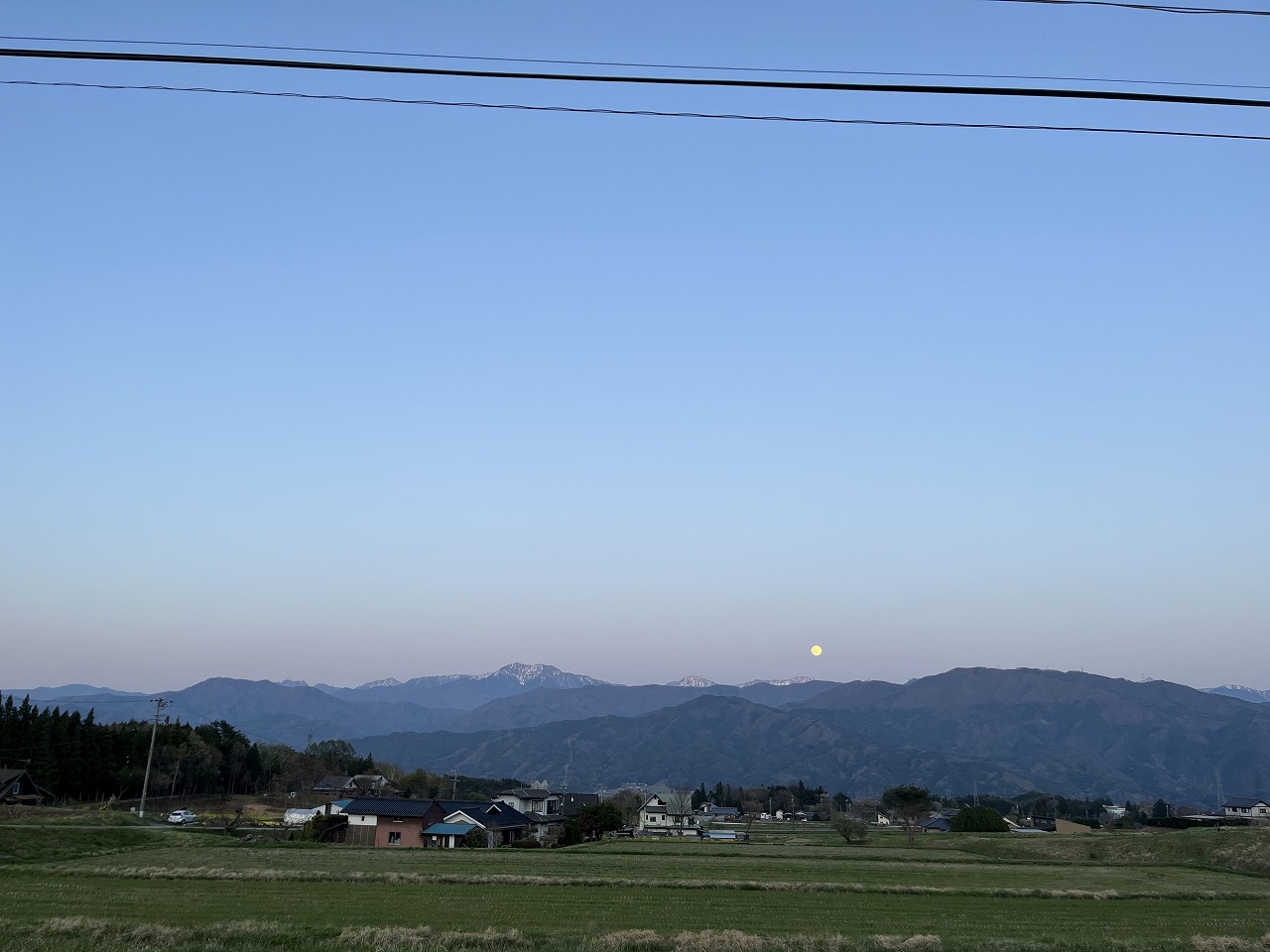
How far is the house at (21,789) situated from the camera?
87.8 meters

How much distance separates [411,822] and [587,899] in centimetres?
5632

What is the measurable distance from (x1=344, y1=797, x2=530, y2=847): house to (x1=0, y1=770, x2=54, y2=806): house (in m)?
32.0

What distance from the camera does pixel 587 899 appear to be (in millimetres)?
36344

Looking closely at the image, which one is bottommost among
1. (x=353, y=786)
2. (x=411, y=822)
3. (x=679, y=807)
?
(x=679, y=807)

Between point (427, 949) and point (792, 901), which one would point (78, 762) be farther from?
point (427, 949)

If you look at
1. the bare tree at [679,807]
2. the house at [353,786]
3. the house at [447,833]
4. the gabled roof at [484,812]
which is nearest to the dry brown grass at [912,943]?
the house at [447,833]

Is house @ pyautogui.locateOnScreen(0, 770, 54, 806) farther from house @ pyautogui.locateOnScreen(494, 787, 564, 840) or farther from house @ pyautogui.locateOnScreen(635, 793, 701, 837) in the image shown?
house @ pyautogui.locateOnScreen(635, 793, 701, 837)

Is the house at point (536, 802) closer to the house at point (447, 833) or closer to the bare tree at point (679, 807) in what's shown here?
the bare tree at point (679, 807)

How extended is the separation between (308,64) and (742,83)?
590cm

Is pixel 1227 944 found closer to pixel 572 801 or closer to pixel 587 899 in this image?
pixel 587 899

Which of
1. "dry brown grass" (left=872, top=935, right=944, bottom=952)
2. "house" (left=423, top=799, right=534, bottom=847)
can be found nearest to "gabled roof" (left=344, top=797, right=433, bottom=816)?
"house" (left=423, top=799, right=534, bottom=847)

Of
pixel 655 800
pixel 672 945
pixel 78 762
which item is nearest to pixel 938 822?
pixel 655 800

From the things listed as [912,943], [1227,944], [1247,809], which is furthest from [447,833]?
[1247,809]

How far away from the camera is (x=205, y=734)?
127688mm
